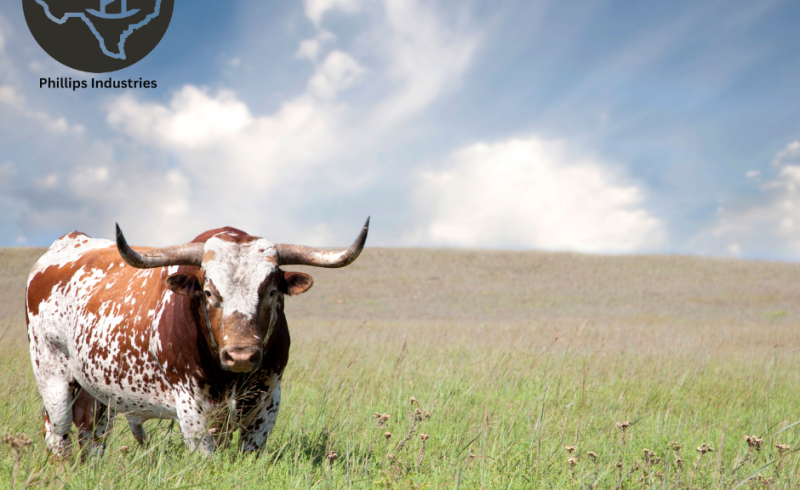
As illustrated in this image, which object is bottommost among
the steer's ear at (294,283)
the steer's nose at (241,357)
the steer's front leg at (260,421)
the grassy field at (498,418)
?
the grassy field at (498,418)

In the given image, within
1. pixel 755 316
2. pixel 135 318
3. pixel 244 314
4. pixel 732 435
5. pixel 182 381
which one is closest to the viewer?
pixel 244 314

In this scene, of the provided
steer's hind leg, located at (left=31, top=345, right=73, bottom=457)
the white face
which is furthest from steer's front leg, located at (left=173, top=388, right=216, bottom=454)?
steer's hind leg, located at (left=31, top=345, right=73, bottom=457)

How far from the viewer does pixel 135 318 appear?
407cm

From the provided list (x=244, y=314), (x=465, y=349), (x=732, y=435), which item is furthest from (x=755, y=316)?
(x=244, y=314)

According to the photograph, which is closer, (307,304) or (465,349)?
(465,349)

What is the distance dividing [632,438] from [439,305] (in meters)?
20.8

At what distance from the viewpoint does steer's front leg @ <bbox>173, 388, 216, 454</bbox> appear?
3.47 meters


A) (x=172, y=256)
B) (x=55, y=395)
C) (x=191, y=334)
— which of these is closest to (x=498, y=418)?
(x=191, y=334)

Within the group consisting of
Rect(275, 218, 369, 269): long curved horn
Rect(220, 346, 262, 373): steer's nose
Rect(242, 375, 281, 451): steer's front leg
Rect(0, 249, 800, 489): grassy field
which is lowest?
Rect(0, 249, 800, 489): grassy field

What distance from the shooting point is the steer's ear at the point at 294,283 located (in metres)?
3.63

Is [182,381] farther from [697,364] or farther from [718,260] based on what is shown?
[718,260]

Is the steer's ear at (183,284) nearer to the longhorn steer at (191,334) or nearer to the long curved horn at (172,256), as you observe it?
the longhorn steer at (191,334)

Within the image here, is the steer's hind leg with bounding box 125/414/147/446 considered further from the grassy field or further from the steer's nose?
the steer's nose

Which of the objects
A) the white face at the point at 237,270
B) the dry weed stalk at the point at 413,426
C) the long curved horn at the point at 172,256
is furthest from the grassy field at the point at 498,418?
the long curved horn at the point at 172,256
